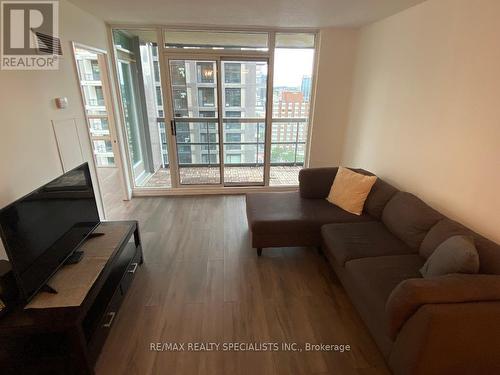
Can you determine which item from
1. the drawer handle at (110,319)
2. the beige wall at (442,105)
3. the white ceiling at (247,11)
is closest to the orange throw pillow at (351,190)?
the beige wall at (442,105)

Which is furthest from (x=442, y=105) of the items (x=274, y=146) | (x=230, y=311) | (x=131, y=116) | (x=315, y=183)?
(x=131, y=116)

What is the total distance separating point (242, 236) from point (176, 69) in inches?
103

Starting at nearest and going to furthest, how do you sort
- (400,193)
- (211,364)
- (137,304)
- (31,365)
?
(31,365) → (211,364) → (137,304) → (400,193)

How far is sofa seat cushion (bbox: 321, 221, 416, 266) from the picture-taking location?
2059 millimetres

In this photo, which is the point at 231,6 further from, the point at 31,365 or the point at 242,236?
the point at 31,365

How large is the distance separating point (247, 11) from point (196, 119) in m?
1.70

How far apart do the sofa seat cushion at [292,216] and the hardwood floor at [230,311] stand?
1.23 feet

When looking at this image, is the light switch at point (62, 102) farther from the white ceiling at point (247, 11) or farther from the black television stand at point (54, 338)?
the black television stand at point (54, 338)

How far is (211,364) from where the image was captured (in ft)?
5.41

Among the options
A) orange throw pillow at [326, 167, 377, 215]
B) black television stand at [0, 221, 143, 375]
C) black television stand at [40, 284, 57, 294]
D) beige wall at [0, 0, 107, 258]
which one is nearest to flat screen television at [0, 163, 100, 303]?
black television stand at [40, 284, 57, 294]

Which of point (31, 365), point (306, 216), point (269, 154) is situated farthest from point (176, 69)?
point (31, 365)

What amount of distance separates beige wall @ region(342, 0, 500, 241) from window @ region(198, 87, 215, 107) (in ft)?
7.39

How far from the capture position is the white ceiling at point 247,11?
2.56 meters

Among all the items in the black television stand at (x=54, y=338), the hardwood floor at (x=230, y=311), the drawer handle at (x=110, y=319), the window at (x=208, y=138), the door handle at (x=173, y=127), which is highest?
the door handle at (x=173, y=127)
